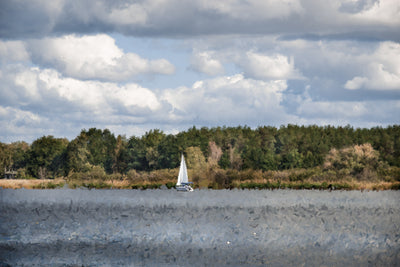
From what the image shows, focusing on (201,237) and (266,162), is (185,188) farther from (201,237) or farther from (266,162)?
(201,237)

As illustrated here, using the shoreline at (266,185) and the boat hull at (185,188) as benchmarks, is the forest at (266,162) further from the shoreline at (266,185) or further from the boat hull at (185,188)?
the boat hull at (185,188)

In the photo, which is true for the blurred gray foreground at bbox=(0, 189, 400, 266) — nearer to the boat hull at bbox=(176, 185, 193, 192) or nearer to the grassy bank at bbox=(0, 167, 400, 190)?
the boat hull at bbox=(176, 185, 193, 192)

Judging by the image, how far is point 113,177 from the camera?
165 meters

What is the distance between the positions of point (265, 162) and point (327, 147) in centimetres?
2389

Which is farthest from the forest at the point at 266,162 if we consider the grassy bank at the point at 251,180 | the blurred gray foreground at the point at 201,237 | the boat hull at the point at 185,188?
the blurred gray foreground at the point at 201,237

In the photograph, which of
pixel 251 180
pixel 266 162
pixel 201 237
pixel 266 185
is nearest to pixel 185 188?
pixel 251 180

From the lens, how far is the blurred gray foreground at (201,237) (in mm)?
38844

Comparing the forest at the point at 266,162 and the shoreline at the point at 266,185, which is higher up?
the forest at the point at 266,162

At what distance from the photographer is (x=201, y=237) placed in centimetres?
A: 5000

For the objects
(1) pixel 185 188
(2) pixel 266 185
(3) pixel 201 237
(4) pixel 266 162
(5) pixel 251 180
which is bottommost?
(3) pixel 201 237

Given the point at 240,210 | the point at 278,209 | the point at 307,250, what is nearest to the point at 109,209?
the point at 240,210

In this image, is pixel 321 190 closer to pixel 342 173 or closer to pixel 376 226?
pixel 342 173

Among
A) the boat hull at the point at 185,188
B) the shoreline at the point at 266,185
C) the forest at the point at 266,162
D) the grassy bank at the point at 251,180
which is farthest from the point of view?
the forest at the point at 266,162

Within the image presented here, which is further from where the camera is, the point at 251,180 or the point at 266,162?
A: the point at 266,162
